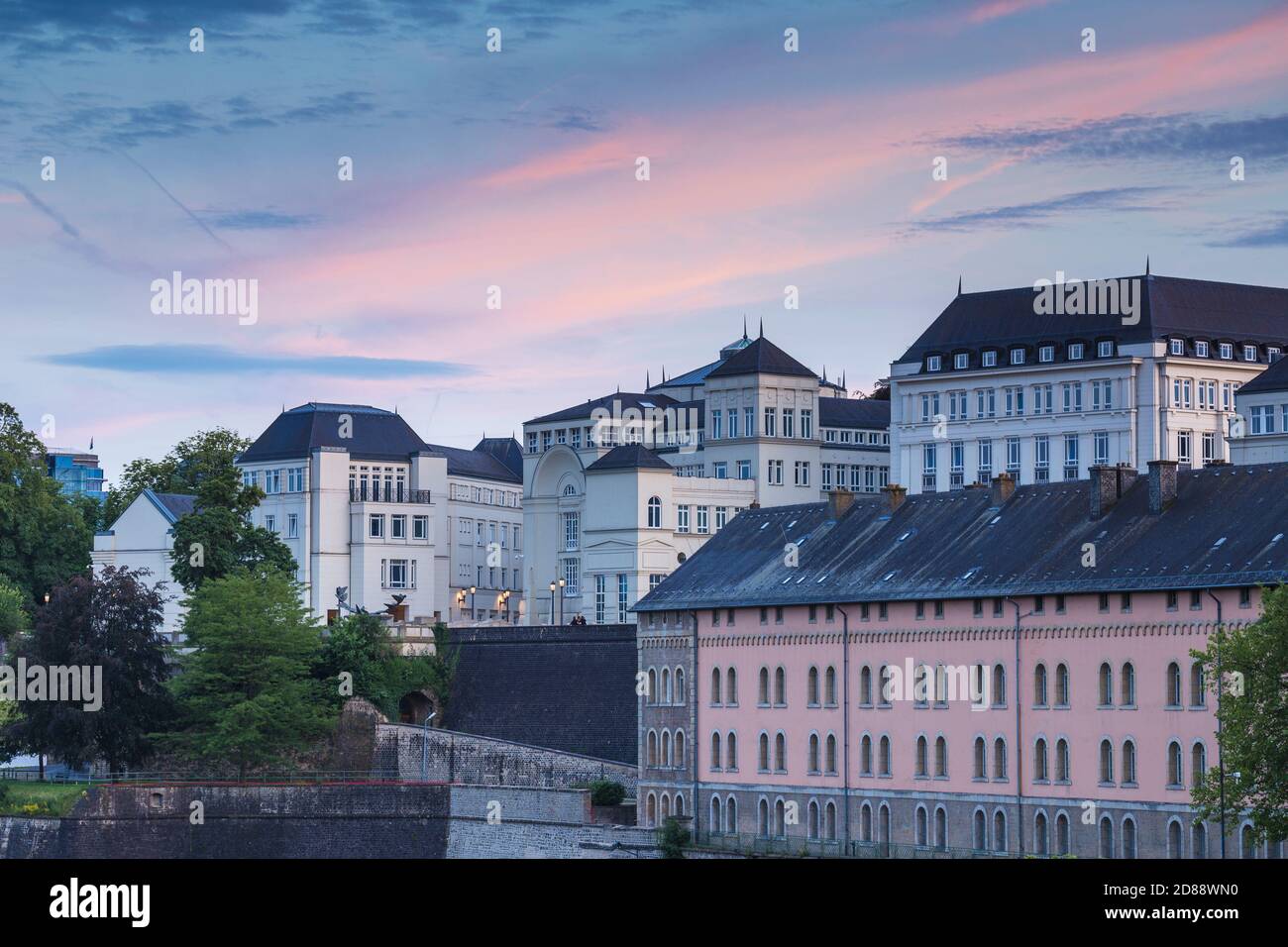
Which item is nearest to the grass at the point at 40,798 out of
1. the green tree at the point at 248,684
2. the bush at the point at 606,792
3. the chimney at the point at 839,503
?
the green tree at the point at 248,684

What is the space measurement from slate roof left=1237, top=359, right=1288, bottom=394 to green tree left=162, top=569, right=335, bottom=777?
146ft

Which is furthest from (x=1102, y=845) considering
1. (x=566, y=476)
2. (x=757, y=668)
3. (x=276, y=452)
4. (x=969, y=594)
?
(x=276, y=452)

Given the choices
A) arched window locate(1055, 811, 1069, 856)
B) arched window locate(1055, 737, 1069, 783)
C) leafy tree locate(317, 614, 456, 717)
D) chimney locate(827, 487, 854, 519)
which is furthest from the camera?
leafy tree locate(317, 614, 456, 717)

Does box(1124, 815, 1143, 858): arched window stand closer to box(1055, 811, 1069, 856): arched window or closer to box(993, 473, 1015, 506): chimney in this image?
box(1055, 811, 1069, 856): arched window

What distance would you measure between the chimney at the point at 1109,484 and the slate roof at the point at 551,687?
2744 centimetres

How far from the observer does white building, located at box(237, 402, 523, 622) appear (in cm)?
14888

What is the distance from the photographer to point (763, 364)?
143125 millimetres

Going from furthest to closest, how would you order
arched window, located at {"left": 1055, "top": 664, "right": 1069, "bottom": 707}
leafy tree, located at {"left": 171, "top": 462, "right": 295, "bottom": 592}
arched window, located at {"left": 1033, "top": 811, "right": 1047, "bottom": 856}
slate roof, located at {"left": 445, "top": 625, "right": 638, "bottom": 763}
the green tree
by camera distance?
1. leafy tree, located at {"left": 171, "top": 462, "right": 295, "bottom": 592}
2. the green tree
3. slate roof, located at {"left": 445, "top": 625, "right": 638, "bottom": 763}
4. arched window, located at {"left": 1055, "top": 664, "right": 1069, "bottom": 707}
5. arched window, located at {"left": 1033, "top": 811, "right": 1047, "bottom": 856}

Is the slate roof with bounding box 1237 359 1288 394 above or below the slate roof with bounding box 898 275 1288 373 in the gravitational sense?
below

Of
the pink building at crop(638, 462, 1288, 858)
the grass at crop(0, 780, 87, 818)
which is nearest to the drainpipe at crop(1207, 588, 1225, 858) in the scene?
the pink building at crop(638, 462, 1288, 858)

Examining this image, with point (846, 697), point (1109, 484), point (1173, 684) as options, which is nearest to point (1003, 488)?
point (1109, 484)

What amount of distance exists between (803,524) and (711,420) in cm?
4802

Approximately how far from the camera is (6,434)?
157m
